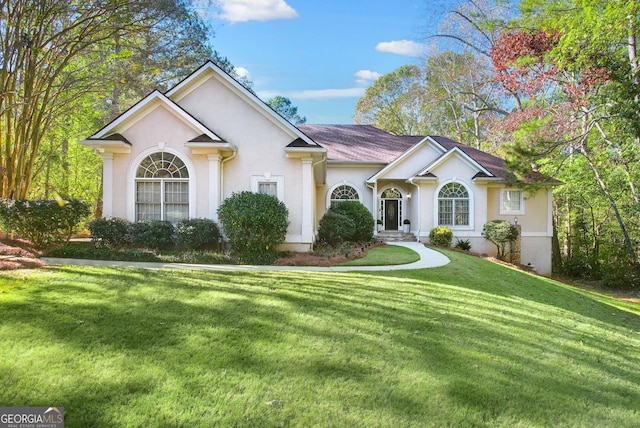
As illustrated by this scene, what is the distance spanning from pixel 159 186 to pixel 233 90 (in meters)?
4.24

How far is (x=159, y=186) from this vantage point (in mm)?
11797

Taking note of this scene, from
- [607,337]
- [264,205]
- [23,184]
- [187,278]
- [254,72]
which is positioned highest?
[254,72]

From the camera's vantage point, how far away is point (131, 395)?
3342 millimetres

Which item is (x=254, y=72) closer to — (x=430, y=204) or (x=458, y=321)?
(x=430, y=204)

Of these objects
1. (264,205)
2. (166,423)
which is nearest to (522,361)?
(166,423)

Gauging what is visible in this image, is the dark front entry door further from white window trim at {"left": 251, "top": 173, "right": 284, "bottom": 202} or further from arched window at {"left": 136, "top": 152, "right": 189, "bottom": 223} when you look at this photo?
arched window at {"left": 136, "top": 152, "right": 189, "bottom": 223}

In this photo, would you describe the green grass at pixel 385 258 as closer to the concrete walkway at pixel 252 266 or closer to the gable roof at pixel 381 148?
the concrete walkway at pixel 252 266

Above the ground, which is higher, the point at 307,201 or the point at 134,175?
the point at 134,175

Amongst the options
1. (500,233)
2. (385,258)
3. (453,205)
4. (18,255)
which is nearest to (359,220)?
(385,258)

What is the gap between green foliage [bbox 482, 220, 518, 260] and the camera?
16250mm

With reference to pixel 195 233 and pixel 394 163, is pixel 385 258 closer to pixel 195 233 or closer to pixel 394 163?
pixel 195 233

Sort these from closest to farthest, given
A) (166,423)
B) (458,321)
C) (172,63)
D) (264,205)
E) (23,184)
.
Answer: (166,423), (458,321), (264,205), (23,184), (172,63)

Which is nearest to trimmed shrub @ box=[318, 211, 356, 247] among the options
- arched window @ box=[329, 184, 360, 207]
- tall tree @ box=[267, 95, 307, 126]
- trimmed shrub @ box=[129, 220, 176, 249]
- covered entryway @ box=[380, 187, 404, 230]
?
arched window @ box=[329, 184, 360, 207]

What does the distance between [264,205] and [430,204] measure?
392 inches
